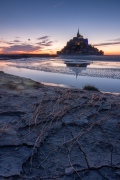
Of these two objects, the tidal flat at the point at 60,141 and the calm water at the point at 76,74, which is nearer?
the tidal flat at the point at 60,141

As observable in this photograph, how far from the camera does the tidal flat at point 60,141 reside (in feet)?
5.79

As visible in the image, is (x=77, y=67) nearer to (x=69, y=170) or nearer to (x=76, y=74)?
(x=76, y=74)

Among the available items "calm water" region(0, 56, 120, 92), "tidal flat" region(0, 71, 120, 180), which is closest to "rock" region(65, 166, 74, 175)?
"tidal flat" region(0, 71, 120, 180)

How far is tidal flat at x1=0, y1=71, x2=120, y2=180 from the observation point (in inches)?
69.4

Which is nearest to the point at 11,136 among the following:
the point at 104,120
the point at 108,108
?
the point at 104,120

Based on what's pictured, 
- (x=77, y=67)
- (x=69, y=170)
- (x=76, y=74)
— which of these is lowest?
(x=69, y=170)

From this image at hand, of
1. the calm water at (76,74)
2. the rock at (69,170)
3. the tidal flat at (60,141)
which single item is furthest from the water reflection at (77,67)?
the rock at (69,170)

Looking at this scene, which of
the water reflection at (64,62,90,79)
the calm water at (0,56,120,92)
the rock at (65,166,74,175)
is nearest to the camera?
the rock at (65,166,74,175)

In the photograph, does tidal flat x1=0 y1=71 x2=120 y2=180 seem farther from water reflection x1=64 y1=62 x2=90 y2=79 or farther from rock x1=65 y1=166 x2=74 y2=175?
water reflection x1=64 y1=62 x2=90 y2=79

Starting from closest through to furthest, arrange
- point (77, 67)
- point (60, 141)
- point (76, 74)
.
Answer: point (60, 141) → point (76, 74) → point (77, 67)

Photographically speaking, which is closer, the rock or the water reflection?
the rock

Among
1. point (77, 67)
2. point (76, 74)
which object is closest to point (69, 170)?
point (76, 74)

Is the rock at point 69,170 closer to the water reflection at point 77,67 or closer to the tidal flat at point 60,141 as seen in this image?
the tidal flat at point 60,141

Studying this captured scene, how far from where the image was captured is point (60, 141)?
7.36 ft
